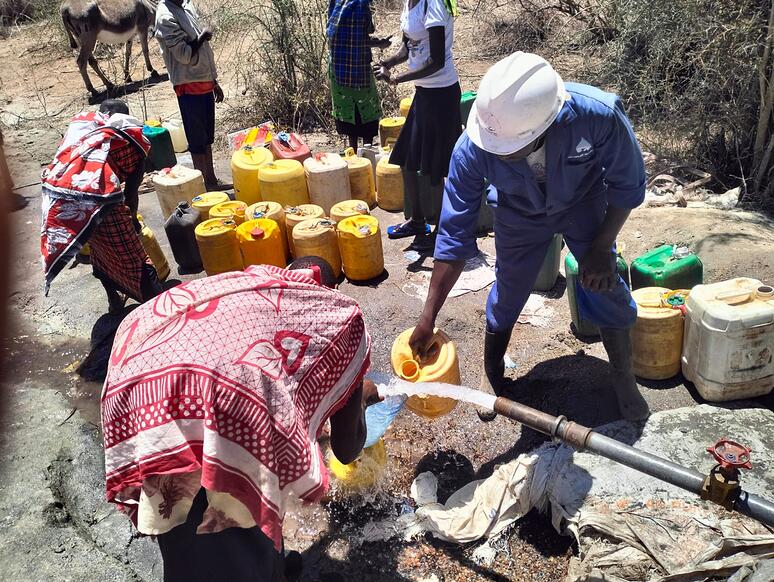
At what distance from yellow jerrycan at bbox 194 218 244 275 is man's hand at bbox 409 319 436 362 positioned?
218 cm

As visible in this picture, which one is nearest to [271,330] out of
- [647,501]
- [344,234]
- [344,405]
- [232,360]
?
[232,360]

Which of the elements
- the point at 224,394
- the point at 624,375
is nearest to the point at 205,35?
the point at 624,375

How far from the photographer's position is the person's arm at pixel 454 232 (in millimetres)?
2789

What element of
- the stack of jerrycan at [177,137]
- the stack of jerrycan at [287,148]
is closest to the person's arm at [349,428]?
the stack of jerrycan at [287,148]

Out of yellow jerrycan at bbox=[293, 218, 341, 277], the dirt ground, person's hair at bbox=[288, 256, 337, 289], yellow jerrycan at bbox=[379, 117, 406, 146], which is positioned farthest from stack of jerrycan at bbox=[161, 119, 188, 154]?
person's hair at bbox=[288, 256, 337, 289]

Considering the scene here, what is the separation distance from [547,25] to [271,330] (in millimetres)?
8677

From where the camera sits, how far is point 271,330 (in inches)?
70.7

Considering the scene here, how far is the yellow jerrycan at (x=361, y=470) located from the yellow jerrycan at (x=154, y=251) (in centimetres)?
252

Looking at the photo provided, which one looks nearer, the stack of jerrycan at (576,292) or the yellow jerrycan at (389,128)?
the stack of jerrycan at (576,292)

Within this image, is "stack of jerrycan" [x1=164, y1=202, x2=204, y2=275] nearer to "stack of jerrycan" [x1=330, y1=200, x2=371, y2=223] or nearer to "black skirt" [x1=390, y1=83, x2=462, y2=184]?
"stack of jerrycan" [x1=330, y1=200, x2=371, y2=223]

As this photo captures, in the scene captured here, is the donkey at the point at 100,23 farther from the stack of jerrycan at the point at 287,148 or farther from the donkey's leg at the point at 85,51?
the stack of jerrycan at the point at 287,148

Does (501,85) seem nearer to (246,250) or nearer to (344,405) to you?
(344,405)

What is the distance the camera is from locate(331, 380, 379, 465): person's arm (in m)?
2.21

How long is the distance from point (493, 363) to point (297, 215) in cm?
210
